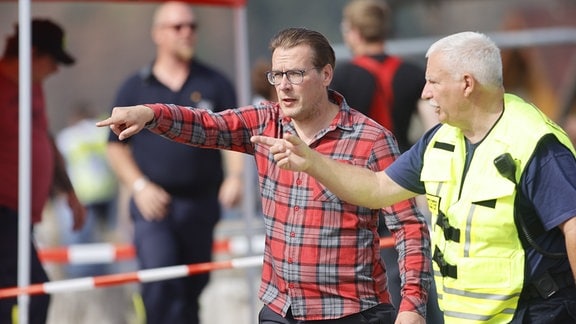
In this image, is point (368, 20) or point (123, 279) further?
point (368, 20)

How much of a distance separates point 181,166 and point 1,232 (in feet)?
3.69

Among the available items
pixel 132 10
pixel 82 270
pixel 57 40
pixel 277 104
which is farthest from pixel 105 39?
pixel 277 104

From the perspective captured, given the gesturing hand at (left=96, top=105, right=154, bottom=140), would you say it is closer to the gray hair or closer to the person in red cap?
the gray hair

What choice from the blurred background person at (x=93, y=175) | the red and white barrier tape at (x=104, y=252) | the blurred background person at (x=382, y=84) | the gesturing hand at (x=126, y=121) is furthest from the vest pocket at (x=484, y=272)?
the blurred background person at (x=93, y=175)

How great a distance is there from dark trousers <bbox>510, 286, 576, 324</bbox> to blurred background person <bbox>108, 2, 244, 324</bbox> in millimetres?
3537

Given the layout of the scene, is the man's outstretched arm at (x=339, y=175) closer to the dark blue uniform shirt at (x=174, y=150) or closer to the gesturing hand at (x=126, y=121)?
the gesturing hand at (x=126, y=121)

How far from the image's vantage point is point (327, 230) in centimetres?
473

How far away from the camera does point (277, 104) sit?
4.94 metres

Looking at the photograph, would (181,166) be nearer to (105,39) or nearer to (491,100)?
(491,100)

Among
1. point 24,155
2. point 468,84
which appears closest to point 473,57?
point 468,84

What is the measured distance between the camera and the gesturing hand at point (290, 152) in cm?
431

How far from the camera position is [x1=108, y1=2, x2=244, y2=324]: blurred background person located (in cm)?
760

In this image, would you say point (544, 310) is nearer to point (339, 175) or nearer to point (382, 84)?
point (339, 175)

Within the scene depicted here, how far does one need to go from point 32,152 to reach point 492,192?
3.76 meters
